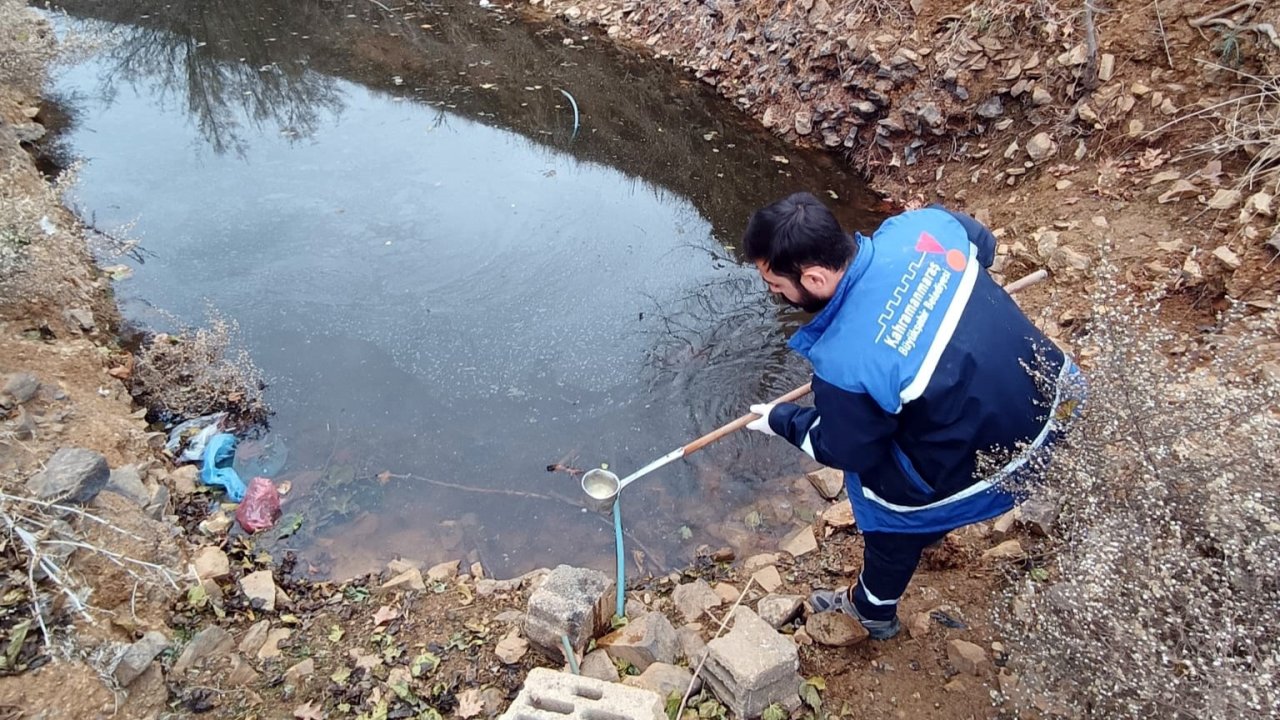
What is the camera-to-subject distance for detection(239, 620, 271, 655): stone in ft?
9.33

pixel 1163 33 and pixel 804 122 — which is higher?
pixel 1163 33

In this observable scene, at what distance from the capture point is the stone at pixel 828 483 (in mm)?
3859

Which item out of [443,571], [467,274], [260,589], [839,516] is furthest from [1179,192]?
[260,589]

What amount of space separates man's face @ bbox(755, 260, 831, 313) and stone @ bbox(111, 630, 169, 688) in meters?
2.46

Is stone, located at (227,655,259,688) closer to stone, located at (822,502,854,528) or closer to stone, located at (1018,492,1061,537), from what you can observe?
stone, located at (822,502,854,528)

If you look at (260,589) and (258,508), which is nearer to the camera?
(260,589)

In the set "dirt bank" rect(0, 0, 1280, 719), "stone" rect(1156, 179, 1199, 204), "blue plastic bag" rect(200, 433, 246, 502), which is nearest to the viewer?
"dirt bank" rect(0, 0, 1280, 719)

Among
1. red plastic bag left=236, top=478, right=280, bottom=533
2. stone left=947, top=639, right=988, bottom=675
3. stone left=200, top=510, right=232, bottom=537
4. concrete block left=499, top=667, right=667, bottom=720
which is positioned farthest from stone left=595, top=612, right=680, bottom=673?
stone left=200, top=510, right=232, bottom=537

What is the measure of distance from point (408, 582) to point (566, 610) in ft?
3.24

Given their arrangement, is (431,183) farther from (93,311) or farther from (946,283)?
(946,283)

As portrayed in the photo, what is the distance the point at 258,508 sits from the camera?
3.60 m

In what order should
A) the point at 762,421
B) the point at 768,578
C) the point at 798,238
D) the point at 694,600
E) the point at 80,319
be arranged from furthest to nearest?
the point at 80,319, the point at 768,578, the point at 694,600, the point at 762,421, the point at 798,238

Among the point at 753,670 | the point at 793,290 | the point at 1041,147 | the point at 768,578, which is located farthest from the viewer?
the point at 1041,147

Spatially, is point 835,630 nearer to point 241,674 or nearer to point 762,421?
point 762,421
